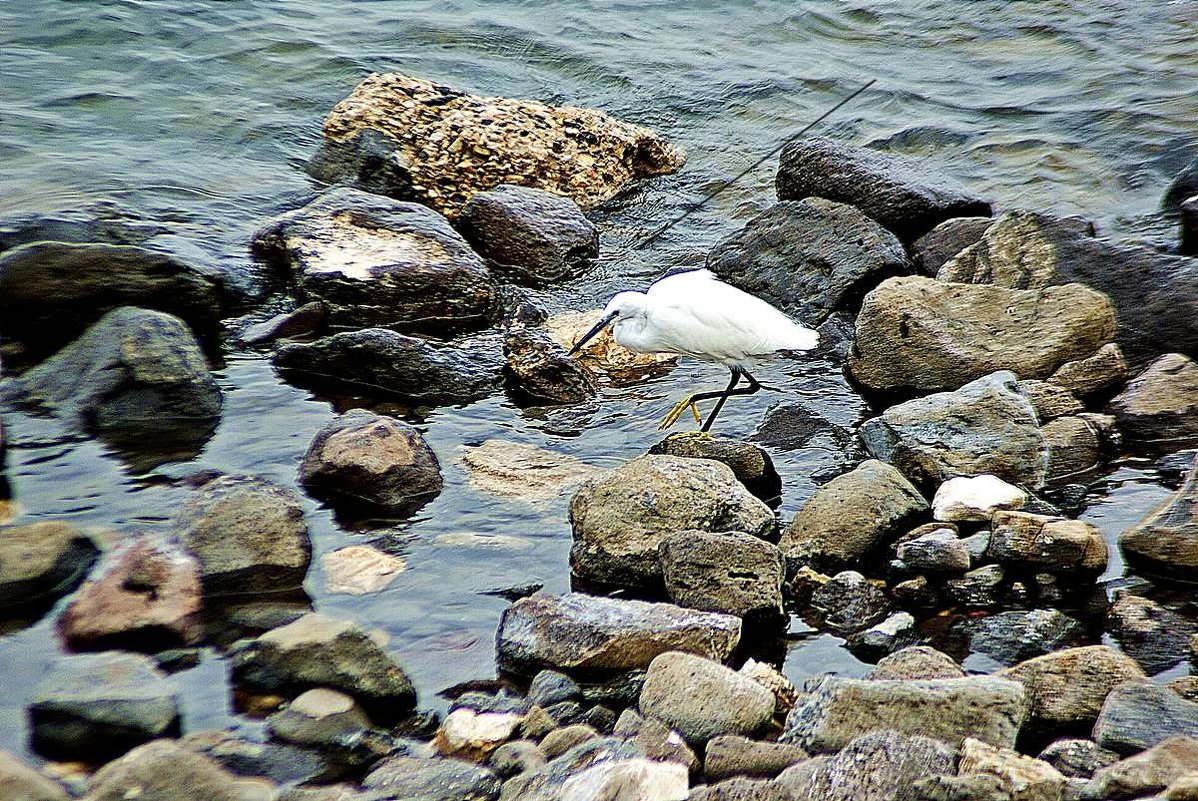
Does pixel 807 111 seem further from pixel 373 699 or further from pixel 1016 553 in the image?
pixel 373 699

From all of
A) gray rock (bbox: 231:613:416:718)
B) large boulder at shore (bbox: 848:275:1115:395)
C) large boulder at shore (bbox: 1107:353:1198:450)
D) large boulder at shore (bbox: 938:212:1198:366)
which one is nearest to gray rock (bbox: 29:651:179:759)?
gray rock (bbox: 231:613:416:718)

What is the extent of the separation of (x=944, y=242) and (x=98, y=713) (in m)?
4.87

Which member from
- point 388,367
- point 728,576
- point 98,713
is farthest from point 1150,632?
point 388,367

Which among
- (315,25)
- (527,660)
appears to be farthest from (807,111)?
(527,660)

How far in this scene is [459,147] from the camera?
7.23m

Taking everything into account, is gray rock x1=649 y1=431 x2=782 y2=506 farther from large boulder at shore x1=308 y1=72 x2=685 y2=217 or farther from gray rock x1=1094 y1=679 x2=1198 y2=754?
large boulder at shore x1=308 y1=72 x2=685 y2=217

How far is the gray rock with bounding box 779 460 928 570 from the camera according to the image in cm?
377

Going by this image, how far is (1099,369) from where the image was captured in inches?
192

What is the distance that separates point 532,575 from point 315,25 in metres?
7.46

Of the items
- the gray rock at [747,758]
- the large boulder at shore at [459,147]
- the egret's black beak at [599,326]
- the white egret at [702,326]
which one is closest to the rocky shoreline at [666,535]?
the gray rock at [747,758]

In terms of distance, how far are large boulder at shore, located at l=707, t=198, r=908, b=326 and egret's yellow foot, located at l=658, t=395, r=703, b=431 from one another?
103 centimetres

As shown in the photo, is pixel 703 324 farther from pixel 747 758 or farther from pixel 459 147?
pixel 459 147

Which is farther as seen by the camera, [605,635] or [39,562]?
[39,562]

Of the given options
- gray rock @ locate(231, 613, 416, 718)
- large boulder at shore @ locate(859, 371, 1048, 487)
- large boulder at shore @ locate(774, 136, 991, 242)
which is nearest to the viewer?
gray rock @ locate(231, 613, 416, 718)
